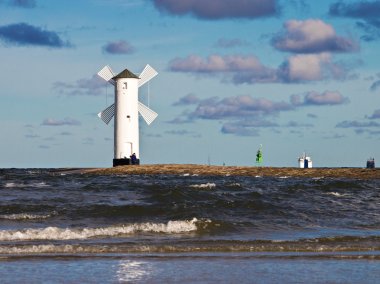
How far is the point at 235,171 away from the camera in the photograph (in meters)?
64.7

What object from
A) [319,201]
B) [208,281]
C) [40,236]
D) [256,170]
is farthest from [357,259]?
[256,170]

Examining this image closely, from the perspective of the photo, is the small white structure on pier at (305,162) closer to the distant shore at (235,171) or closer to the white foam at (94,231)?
the distant shore at (235,171)

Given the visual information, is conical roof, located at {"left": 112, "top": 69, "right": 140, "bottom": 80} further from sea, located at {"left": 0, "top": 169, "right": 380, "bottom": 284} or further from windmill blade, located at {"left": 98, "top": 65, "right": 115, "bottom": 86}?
sea, located at {"left": 0, "top": 169, "right": 380, "bottom": 284}

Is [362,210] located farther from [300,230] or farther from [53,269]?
[53,269]

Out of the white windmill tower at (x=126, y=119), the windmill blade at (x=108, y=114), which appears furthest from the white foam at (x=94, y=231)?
the windmill blade at (x=108, y=114)

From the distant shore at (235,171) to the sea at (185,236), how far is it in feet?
90.7

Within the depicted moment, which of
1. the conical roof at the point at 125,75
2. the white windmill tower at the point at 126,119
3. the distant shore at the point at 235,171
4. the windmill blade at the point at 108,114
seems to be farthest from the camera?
the windmill blade at the point at 108,114

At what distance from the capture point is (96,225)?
2044cm

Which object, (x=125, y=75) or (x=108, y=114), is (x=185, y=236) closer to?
(x=125, y=75)

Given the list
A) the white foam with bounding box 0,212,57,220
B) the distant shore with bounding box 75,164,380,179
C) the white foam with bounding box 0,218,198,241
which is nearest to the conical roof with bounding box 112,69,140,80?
the distant shore with bounding box 75,164,380,179

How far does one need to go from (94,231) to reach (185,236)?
6.87ft

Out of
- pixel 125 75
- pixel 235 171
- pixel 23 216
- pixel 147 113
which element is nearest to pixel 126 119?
pixel 125 75

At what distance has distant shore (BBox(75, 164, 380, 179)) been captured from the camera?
5876 centimetres

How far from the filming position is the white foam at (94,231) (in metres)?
17.7
